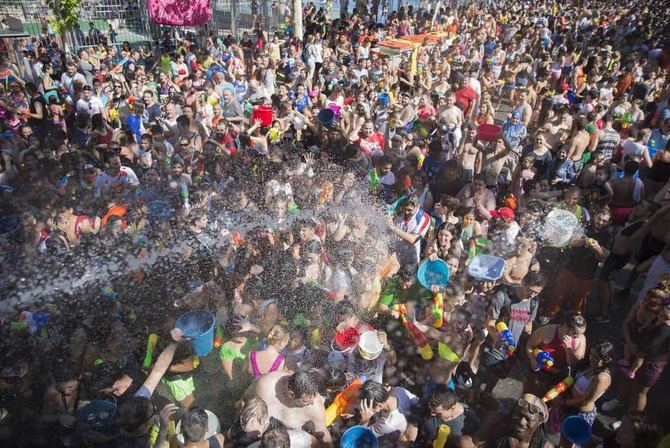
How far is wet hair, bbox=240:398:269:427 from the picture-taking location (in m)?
2.64

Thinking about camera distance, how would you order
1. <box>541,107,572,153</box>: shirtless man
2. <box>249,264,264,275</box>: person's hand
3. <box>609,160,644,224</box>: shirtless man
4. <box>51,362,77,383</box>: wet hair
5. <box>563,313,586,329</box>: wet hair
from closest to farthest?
<box>563,313,586,329</box>: wet hair, <box>51,362,77,383</box>: wet hair, <box>249,264,264,275</box>: person's hand, <box>609,160,644,224</box>: shirtless man, <box>541,107,572,153</box>: shirtless man

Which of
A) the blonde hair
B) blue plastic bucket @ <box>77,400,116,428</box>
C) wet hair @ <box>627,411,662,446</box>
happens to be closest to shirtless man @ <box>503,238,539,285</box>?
wet hair @ <box>627,411,662,446</box>

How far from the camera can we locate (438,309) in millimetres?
3734

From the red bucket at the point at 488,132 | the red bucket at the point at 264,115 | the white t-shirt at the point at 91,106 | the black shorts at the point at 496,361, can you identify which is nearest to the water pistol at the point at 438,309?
the black shorts at the point at 496,361

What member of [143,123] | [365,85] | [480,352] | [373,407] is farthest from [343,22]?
[373,407]

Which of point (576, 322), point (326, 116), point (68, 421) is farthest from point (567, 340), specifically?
point (326, 116)

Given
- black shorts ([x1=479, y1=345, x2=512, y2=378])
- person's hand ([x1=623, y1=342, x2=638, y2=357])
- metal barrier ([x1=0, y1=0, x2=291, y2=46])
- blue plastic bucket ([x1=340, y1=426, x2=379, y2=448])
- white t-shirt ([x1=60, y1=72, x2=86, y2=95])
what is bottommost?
black shorts ([x1=479, y1=345, x2=512, y2=378])

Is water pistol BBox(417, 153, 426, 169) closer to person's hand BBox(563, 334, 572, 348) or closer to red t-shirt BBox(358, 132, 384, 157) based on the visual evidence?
red t-shirt BBox(358, 132, 384, 157)

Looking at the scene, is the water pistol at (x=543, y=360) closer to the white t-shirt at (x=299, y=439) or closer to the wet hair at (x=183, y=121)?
the white t-shirt at (x=299, y=439)

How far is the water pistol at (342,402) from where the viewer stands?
311 cm

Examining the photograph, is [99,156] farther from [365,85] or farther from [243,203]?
[365,85]

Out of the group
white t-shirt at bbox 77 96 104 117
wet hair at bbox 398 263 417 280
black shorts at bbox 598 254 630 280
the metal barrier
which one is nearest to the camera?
wet hair at bbox 398 263 417 280

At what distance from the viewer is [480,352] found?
414 cm

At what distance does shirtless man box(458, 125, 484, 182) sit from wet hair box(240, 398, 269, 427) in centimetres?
418
